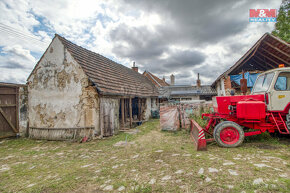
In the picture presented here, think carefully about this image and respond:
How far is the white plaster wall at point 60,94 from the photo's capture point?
7.79 metres

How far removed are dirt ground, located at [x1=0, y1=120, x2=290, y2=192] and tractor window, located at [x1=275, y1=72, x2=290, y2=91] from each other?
1.88 metres

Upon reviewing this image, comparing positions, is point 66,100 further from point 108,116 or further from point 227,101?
point 227,101

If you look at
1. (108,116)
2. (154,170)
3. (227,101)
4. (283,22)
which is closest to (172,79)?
(283,22)

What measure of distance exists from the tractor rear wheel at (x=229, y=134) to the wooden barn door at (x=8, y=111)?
10.9m

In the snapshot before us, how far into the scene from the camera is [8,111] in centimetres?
859

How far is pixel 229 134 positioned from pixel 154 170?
299 cm

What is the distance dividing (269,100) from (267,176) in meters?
2.89

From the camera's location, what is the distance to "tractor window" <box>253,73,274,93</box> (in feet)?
16.3

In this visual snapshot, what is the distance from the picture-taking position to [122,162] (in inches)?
176

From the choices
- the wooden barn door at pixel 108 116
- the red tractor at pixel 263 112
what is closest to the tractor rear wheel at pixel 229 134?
the red tractor at pixel 263 112

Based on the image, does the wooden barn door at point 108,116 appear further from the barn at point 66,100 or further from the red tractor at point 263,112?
the red tractor at point 263,112

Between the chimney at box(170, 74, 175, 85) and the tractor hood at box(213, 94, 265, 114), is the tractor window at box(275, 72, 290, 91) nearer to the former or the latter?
the tractor hood at box(213, 94, 265, 114)

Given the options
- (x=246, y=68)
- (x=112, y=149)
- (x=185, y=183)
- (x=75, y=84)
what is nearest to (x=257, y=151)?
(x=185, y=183)

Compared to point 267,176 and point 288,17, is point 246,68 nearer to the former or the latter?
point 288,17
